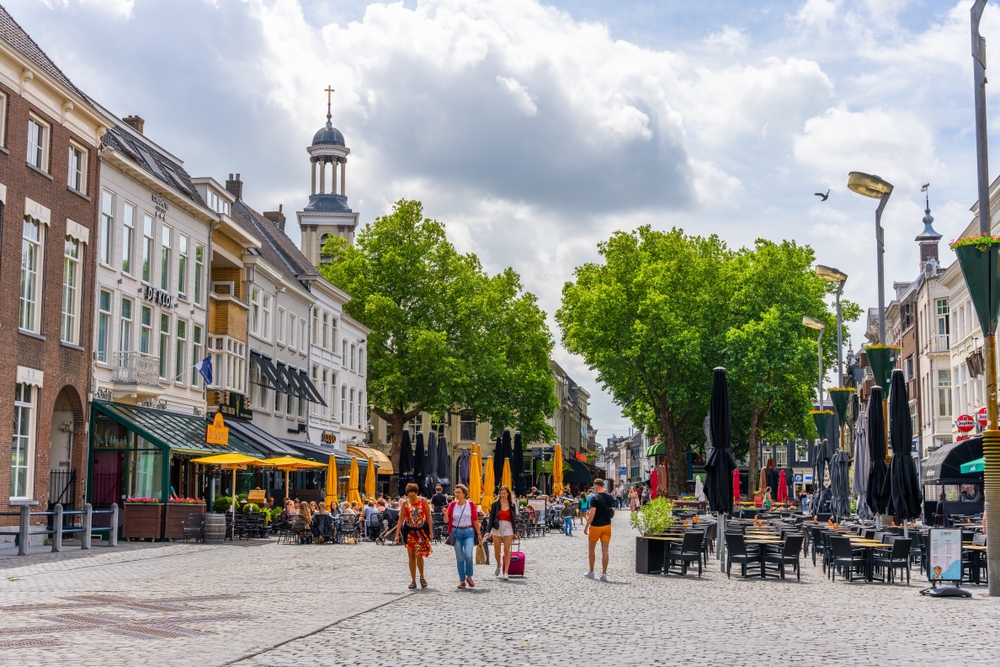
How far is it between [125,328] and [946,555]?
23379 mm

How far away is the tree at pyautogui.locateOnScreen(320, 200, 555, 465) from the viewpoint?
59.9m

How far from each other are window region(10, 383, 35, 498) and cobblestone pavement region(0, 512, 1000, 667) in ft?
17.0

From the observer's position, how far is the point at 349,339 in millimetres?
60000

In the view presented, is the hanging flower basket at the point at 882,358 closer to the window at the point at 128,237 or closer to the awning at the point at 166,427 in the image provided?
the awning at the point at 166,427

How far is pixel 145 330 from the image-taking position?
35.0 m

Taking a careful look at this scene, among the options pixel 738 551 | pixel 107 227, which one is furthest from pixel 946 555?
pixel 107 227

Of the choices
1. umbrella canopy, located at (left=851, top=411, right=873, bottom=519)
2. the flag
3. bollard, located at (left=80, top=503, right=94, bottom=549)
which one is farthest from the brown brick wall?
umbrella canopy, located at (left=851, top=411, right=873, bottom=519)

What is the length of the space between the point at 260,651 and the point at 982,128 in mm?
13927

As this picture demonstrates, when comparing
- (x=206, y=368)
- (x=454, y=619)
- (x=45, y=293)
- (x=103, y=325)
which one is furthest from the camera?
(x=206, y=368)

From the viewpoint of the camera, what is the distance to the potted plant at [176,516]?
30.1 meters

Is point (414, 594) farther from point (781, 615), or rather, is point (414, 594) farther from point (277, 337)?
point (277, 337)

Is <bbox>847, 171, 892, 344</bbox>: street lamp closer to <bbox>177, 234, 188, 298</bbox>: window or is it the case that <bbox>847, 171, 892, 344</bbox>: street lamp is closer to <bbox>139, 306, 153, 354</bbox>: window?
<bbox>139, 306, 153, 354</bbox>: window

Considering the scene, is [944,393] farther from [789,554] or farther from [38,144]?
[38,144]

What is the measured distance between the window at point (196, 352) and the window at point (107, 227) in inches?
262
